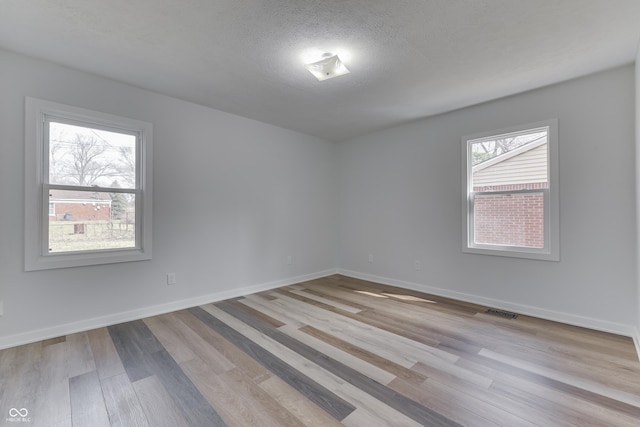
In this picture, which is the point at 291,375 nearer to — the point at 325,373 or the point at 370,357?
the point at 325,373

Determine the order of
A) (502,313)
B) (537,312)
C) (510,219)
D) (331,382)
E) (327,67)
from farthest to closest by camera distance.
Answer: (510,219) → (502,313) → (537,312) → (327,67) → (331,382)

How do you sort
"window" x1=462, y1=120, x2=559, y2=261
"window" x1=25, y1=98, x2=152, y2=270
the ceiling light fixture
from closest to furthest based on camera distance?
1. the ceiling light fixture
2. "window" x1=25, y1=98, x2=152, y2=270
3. "window" x1=462, y1=120, x2=559, y2=261

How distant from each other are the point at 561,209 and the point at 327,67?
2779 millimetres

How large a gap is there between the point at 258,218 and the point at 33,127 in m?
2.45

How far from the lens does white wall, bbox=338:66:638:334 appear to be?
257 centimetres

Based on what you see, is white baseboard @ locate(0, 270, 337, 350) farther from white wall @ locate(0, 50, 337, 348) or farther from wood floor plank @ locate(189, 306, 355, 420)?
wood floor plank @ locate(189, 306, 355, 420)

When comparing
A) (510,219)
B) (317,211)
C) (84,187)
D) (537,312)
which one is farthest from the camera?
(317,211)

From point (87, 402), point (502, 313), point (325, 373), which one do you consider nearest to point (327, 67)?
point (325, 373)

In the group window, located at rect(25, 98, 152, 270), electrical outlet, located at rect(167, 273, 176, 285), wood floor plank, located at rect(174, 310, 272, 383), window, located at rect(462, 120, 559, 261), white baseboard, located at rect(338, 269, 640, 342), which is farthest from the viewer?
electrical outlet, located at rect(167, 273, 176, 285)

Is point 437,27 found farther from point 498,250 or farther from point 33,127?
point 33,127

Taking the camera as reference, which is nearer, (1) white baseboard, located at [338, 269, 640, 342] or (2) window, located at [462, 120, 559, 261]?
(1) white baseboard, located at [338, 269, 640, 342]

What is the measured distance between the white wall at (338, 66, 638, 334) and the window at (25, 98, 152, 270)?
3.31 metres

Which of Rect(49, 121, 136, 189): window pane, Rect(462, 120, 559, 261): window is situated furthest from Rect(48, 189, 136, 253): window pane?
Rect(462, 120, 559, 261): window

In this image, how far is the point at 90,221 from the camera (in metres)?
2.75
